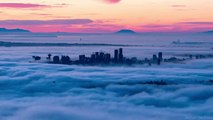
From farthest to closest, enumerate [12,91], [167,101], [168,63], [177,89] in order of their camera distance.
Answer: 1. [168,63]
2. [12,91]
3. [177,89]
4. [167,101]

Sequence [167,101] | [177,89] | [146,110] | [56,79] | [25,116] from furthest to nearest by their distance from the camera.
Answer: [56,79] → [177,89] → [167,101] → [146,110] → [25,116]

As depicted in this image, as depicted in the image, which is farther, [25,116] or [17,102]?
[17,102]

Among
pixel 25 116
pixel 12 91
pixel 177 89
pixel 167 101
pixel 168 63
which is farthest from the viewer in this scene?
pixel 168 63

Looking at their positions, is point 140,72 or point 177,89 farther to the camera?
point 140,72

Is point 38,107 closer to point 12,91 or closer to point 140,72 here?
point 12,91

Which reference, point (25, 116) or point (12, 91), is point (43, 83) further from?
point (25, 116)

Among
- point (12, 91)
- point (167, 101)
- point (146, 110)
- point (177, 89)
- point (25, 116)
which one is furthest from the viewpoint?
point (12, 91)

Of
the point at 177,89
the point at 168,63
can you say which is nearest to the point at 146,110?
the point at 177,89

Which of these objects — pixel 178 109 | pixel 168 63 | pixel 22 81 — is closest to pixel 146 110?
pixel 178 109
